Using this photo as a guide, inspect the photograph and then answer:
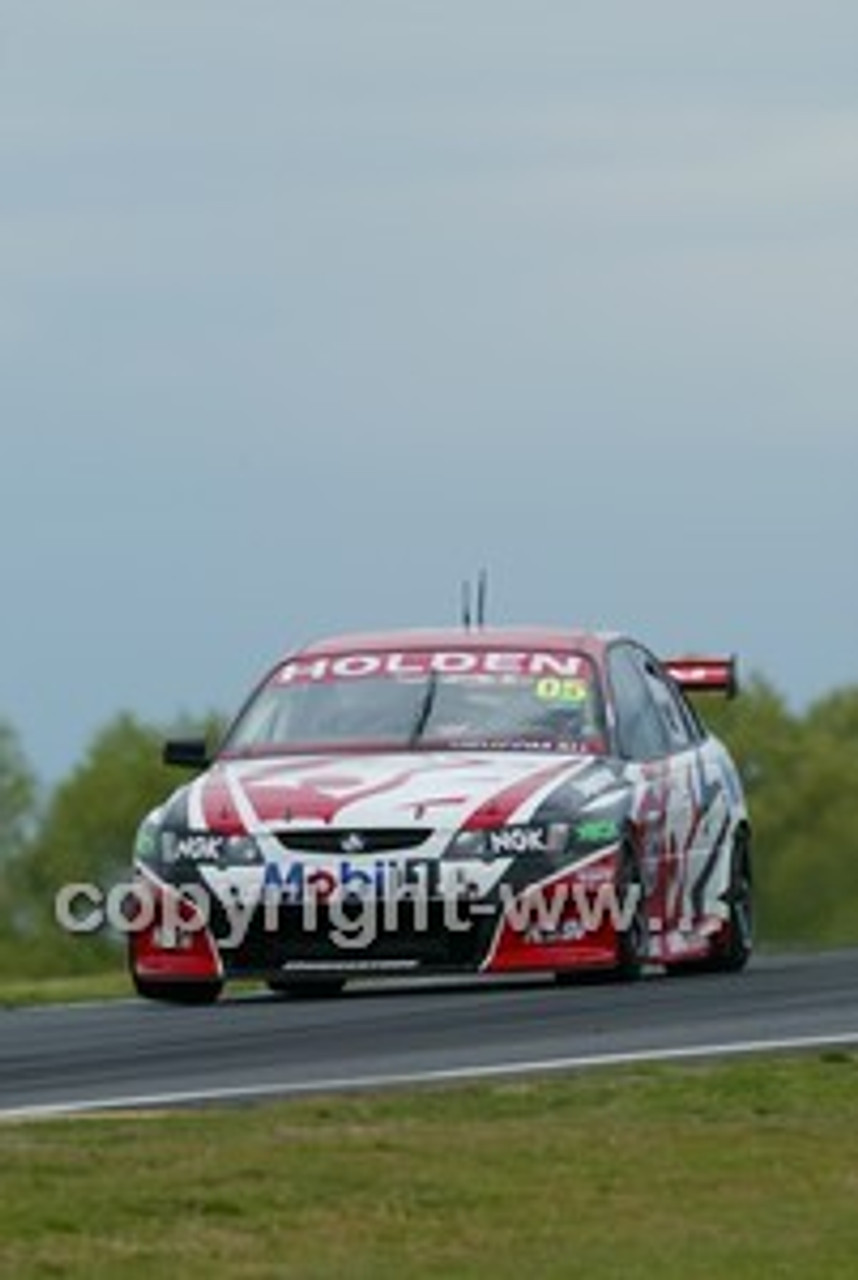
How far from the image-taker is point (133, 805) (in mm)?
74562

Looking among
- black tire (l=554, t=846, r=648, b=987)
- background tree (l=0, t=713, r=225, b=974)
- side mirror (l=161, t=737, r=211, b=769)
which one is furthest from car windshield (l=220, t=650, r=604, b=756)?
background tree (l=0, t=713, r=225, b=974)

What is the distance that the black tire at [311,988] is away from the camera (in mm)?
22359

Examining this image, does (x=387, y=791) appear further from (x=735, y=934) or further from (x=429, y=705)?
(x=735, y=934)

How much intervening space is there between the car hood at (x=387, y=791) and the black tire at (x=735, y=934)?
5.51ft

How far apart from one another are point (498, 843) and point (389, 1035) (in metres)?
2.89

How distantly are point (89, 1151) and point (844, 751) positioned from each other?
2413 inches

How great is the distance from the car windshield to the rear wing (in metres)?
2.31

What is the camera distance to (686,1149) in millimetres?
14141

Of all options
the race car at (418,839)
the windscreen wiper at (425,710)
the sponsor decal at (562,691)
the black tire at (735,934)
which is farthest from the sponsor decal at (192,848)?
the black tire at (735,934)

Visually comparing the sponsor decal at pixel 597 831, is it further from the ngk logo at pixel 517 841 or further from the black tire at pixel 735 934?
the black tire at pixel 735 934

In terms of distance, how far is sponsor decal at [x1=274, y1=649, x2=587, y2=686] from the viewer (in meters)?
23.1

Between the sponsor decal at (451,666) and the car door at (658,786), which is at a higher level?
the sponsor decal at (451,666)

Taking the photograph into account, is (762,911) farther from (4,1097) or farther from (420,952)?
(4,1097)

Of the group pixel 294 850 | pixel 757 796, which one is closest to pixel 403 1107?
pixel 294 850
